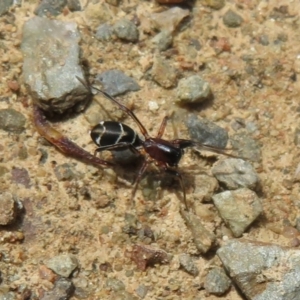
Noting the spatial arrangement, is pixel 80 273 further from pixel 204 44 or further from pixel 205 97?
pixel 204 44

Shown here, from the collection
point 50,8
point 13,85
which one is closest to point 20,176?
point 13,85

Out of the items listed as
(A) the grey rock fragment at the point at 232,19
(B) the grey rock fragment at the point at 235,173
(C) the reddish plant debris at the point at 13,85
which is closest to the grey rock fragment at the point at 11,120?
(C) the reddish plant debris at the point at 13,85

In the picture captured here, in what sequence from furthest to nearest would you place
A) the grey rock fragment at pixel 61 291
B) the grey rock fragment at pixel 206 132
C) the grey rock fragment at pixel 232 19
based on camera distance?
the grey rock fragment at pixel 232 19, the grey rock fragment at pixel 206 132, the grey rock fragment at pixel 61 291

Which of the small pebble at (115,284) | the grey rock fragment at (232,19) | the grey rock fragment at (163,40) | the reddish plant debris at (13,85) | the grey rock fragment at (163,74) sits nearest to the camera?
the small pebble at (115,284)

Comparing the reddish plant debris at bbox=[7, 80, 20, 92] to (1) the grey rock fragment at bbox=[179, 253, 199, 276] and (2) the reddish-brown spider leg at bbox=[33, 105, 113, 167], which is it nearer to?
(2) the reddish-brown spider leg at bbox=[33, 105, 113, 167]

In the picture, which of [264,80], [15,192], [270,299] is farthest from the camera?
[264,80]

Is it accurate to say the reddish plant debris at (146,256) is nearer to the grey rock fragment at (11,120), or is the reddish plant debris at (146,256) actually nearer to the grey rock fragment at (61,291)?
the grey rock fragment at (61,291)

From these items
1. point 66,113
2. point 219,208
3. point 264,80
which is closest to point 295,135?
point 264,80
